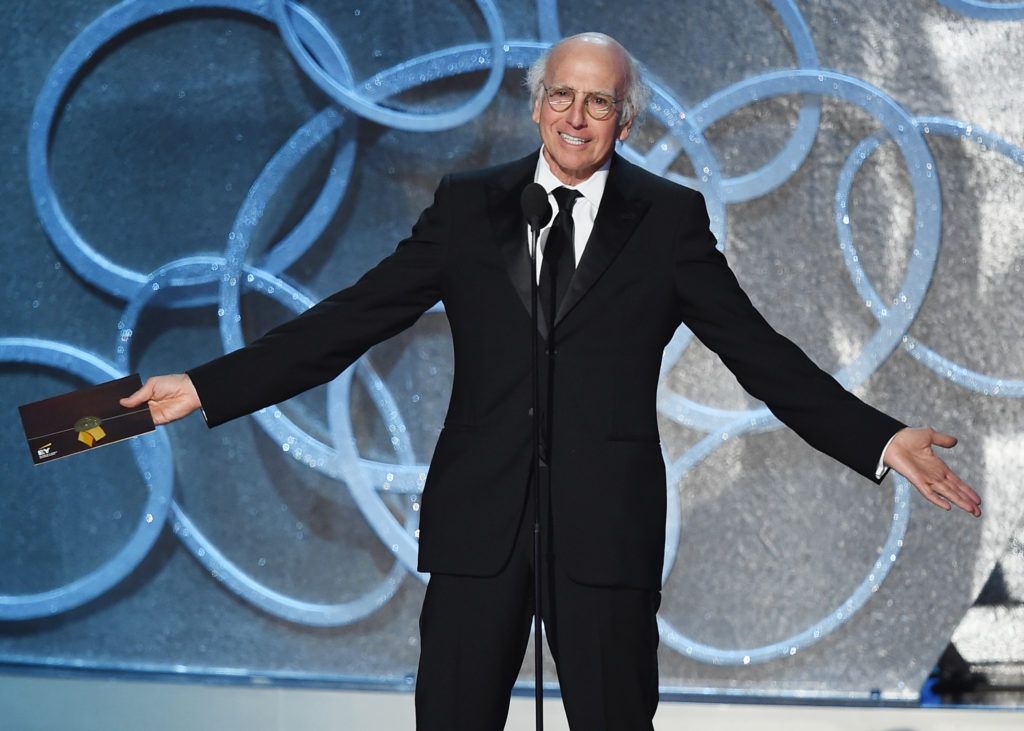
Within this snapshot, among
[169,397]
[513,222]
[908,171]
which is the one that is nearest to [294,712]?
[169,397]

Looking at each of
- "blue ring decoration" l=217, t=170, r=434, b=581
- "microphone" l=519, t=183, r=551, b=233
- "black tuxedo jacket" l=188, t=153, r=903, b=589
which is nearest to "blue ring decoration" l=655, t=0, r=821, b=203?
"blue ring decoration" l=217, t=170, r=434, b=581

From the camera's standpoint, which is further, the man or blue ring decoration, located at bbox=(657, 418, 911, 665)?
blue ring decoration, located at bbox=(657, 418, 911, 665)

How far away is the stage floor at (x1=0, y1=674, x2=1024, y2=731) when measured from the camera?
3.23 metres

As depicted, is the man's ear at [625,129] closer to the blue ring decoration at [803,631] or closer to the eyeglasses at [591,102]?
the eyeglasses at [591,102]

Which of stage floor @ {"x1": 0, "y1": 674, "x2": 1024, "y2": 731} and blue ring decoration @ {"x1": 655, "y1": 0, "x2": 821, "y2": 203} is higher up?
blue ring decoration @ {"x1": 655, "y1": 0, "x2": 821, "y2": 203}

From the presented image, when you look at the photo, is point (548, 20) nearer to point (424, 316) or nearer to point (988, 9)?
point (424, 316)

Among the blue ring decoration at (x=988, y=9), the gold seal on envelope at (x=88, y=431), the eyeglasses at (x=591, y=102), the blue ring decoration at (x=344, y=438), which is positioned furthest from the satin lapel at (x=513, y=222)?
the blue ring decoration at (x=988, y=9)

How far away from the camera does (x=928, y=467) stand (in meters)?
1.82

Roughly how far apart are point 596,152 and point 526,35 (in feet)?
5.26

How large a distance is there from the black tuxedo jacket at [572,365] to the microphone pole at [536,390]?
0.02 metres

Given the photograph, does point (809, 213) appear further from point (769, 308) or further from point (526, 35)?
point (526, 35)

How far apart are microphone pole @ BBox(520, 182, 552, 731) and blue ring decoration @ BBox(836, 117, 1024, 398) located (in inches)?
66.7

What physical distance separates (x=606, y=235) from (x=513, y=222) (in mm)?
148

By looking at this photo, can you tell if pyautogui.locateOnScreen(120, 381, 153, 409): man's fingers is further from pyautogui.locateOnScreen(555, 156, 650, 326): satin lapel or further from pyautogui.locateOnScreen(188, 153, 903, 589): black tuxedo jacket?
pyautogui.locateOnScreen(555, 156, 650, 326): satin lapel
